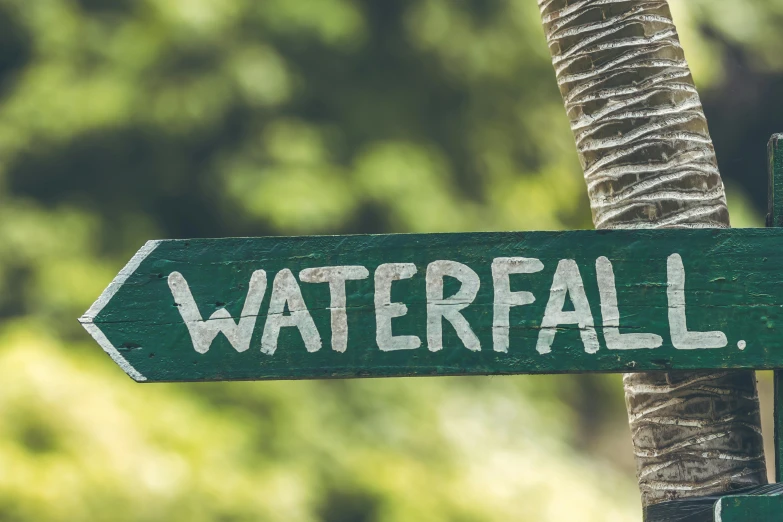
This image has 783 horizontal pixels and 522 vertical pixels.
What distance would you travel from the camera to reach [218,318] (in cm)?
94

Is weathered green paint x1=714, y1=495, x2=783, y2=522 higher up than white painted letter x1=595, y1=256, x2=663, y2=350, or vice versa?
white painted letter x1=595, y1=256, x2=663, y2=350

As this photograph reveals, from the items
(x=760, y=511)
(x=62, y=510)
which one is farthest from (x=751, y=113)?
(x=760, y=511)

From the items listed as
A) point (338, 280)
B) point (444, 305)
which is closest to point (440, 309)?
point (444, 305)

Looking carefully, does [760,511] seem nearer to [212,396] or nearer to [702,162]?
[702,162]

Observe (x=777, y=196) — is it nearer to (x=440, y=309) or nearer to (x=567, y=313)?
(x=567, y=313)

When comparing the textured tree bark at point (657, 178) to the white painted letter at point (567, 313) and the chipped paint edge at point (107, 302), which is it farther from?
the chipped paint edge at point (107, 302)

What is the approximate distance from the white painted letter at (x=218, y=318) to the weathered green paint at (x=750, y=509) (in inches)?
20.6

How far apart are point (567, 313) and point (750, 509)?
0.27 m

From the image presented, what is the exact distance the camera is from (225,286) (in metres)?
0.95

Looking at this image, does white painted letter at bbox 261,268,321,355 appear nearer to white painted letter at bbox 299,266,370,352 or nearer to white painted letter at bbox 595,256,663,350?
white painted letter at bbox 299,266,370,352

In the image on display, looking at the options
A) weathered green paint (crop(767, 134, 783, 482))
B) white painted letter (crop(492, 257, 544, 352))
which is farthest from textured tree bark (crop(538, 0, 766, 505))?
white painted letter (crop(492, 257, 544, 352))

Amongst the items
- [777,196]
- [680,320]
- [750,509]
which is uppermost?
[777,196]

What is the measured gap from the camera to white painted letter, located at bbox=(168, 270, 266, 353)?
939 mm

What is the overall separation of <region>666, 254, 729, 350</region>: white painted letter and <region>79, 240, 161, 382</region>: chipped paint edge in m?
0.56
